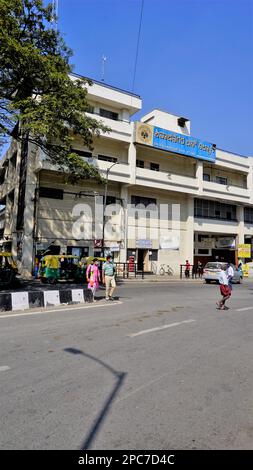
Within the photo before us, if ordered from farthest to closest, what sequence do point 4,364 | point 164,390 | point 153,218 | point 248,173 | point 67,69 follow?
point 248,173, point 153,218, point 67,69, point 4,364, point 164,390

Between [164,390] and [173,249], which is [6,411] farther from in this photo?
[173,249]

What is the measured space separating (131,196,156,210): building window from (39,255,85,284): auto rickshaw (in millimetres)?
13120

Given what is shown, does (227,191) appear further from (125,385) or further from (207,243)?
(125,385)

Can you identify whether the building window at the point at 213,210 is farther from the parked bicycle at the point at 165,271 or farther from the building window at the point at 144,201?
the parked bicycle at the point at 165,271

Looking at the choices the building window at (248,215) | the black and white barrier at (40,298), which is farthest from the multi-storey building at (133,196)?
the black and white barrier at (40,298)

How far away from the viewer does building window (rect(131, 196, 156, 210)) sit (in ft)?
114

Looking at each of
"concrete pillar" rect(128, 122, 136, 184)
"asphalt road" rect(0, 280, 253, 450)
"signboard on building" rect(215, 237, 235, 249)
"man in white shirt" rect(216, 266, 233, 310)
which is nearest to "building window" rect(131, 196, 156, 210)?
"concrete pillar" rect(128, 122, 136, 184)

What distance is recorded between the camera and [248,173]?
44.5 meters

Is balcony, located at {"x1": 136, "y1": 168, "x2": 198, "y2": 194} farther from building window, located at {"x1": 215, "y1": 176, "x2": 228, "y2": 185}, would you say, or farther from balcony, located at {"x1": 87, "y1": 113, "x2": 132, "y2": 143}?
building window, located at {"x1": 215, "y1": 176, "x2": 228, "y2": 185}

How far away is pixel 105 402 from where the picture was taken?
4.13 meters

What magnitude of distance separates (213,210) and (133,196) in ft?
39.3

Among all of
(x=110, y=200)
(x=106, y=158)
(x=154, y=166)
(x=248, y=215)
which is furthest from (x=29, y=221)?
(x=248, y=215)

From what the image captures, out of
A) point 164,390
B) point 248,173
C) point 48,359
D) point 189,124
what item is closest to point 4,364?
point 48,359
